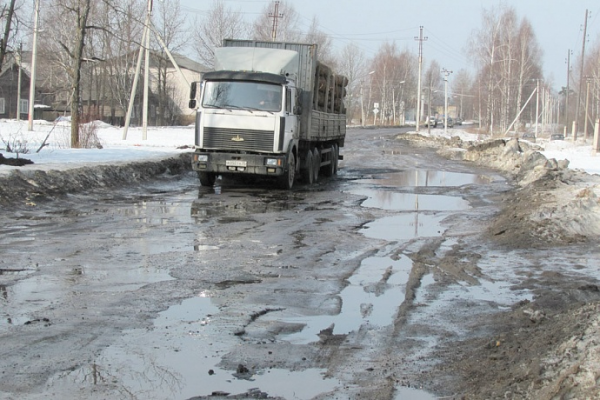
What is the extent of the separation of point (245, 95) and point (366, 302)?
39.1 ft

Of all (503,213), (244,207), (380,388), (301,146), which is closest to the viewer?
(380,388)

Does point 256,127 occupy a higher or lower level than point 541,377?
higher

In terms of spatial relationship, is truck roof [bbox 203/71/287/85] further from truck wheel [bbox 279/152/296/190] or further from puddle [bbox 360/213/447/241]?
puddle [bbox 360/213/447/241]

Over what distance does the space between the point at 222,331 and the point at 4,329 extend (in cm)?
185

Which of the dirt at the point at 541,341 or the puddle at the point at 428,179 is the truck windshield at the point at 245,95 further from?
the dirt at the point at 541,341

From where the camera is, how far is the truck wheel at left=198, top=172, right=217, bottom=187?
65.6 feet

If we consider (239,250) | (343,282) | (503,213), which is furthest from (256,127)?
(343,282)

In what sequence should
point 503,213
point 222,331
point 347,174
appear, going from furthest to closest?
1. point 347,174
2. point 503,213
3. point 222,331

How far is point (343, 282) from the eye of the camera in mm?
8695

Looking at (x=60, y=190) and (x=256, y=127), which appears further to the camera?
(x=256, y=127)

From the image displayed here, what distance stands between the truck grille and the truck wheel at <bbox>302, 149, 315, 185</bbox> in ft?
10.3

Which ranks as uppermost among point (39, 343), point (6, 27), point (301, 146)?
point (6, 27)

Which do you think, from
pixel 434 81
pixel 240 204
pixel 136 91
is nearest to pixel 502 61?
pixel 136 91

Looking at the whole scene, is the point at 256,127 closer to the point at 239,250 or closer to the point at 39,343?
the point at 239,250
